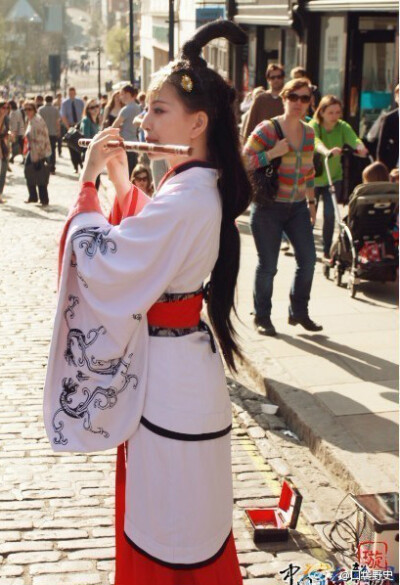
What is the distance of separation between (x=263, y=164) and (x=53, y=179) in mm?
15073

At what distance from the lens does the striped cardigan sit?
707 centimetres

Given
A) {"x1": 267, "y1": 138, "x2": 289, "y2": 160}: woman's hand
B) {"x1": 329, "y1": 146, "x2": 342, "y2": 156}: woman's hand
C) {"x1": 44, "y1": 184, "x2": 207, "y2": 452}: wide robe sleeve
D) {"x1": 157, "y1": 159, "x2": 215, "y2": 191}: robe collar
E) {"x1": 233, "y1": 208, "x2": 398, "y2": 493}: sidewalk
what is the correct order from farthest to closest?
{"x1": 329, "y1": 146, "x2": 342, "y2": 156}: woman's hand
{"x1": 267, "y1": 138, "x2": 289, "y2": 160}: woman's hand
{"x1": 233, "y1": 208, "x2": 398, "y2": 493}: sidewalk
{"x1": 157, "y1": 159, "x2": 215, "y2": 191}: robe collar
{"x1": 44, "y1": 184, "x2": 207, "y2": 452}: wide robe sleeve

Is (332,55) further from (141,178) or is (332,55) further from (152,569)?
(152,569)

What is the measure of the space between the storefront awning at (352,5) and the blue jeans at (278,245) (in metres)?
6.60

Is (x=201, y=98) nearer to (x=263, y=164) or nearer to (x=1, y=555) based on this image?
(x=1, y=555)

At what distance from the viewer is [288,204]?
721 centimetres

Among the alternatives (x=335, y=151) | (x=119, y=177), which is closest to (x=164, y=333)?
(x=119, y=177)

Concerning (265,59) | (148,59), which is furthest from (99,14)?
(265,59)

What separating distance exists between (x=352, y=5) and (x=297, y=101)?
8083 mm

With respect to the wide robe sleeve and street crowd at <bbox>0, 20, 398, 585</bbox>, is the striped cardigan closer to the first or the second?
street crowd at <bbox>0, 20, 398, 585</bbox>

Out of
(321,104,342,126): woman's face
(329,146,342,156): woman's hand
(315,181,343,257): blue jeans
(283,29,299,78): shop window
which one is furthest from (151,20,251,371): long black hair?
(283,29,299,78): shop window

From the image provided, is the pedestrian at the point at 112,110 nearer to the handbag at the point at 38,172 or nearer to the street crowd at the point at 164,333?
the handbag at the point at 38,172

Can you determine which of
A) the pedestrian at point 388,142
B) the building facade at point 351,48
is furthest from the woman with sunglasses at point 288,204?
the building facade at point 351,48

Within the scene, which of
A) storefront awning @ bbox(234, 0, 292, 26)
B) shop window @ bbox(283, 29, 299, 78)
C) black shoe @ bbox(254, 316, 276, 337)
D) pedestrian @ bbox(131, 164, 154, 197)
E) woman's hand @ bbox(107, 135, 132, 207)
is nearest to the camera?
woman's hand @ bbox(107, 135, 132, 207)
